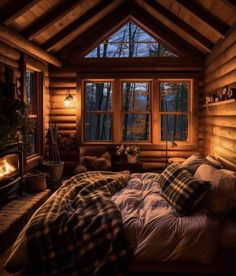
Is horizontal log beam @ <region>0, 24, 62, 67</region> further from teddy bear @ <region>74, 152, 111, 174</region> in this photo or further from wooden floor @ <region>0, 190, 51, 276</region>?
wooden floor @ <region>0, 190, 51, 276</region>

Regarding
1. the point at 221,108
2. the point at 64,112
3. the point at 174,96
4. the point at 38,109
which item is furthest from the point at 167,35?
the point at 38,109

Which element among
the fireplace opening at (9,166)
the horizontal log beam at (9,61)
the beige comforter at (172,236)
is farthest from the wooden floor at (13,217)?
the horizontal log beam at (9,61)

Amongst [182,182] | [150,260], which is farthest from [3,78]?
[150,260]

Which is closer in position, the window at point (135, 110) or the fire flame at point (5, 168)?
the fire flame at point (5, 168)

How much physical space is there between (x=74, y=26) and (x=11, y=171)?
2.87 m

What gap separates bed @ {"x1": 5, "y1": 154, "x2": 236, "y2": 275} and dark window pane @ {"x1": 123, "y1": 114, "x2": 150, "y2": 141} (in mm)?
3728

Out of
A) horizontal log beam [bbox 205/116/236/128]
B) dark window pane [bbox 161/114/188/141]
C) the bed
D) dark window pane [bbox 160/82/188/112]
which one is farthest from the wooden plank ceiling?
the bed

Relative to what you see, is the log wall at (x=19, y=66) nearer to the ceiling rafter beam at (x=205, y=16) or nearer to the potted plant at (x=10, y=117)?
the potted plant at (x=10, y=117)

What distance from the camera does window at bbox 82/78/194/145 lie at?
20.4 feet

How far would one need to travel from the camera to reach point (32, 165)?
17.6 ft

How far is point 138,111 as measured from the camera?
20.8 ft

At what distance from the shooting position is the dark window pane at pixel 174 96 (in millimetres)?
6297

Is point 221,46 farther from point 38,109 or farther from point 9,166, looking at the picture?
point 9,166

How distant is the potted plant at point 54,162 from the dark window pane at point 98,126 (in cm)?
72
